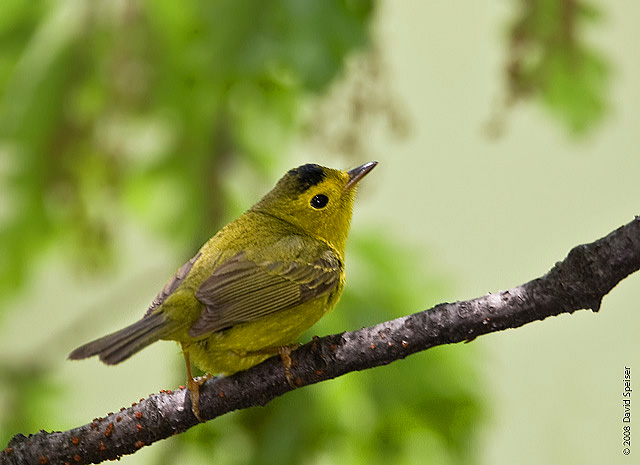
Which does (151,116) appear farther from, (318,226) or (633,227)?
(633,227)

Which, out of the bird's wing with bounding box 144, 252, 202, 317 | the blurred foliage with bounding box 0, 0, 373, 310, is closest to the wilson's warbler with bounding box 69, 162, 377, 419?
the bird's wing with bounding box 144, 252, 202, 317

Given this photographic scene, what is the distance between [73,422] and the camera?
15.7ft

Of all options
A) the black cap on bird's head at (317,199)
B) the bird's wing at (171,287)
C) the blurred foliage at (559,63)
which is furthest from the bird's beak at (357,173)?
the blurred foliage at (559,63)

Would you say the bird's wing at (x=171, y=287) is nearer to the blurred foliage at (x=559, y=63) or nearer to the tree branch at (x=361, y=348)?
the tree branch at (x=361, y=348)

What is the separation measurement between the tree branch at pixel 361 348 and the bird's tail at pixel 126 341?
0.60ft

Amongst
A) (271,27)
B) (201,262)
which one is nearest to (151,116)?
(271,27)

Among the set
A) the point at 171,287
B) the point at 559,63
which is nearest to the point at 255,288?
the point at 171,287

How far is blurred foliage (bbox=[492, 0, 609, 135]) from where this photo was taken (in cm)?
362

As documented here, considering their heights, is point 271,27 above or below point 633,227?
above

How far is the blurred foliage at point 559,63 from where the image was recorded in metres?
3.62

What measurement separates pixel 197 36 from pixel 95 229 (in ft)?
3.85

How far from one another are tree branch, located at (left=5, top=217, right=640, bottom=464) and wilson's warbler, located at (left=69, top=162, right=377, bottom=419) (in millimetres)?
71

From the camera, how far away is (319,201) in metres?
3.22

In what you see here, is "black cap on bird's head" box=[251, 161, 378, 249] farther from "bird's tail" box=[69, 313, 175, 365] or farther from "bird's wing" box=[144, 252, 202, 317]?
"bird's tail" box=[69, 313, 175, 365]
